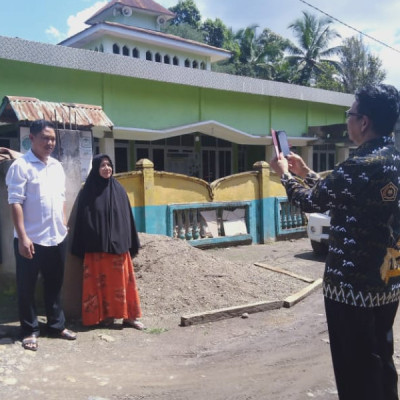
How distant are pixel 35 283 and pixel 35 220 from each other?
1.87 ft

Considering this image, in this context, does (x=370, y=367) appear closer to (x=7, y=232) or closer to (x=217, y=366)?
(x=217, y=366)

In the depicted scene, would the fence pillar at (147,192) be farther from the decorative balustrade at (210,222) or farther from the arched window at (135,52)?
the arched window at (135,52)

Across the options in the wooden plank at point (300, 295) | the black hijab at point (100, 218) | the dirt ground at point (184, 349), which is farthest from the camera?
the wooden plank at point (300, 295)

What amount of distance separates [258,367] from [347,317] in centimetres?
164

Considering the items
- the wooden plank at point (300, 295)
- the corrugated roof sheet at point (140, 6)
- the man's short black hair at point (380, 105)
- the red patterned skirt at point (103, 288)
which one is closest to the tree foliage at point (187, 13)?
the corrugated roof sheet at point (140, 6)

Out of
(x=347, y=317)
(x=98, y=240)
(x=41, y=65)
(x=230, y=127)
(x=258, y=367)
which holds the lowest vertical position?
(x=258, y=367)

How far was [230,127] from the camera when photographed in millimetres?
15727

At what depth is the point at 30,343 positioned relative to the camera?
3.76 meters

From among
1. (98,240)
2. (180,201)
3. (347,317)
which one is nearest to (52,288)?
(98,240)

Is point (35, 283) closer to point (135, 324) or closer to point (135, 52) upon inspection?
point (135, 324)

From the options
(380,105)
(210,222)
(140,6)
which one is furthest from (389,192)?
(140,6)

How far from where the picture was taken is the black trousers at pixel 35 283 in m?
3.82

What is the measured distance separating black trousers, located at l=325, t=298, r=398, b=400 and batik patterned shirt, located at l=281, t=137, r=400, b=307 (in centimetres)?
7

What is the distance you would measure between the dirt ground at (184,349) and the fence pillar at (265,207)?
3.88 meters
